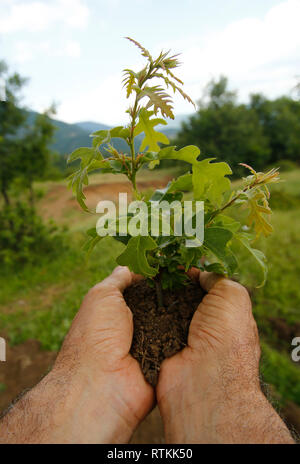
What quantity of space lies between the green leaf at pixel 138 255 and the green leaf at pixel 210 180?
0.33 m

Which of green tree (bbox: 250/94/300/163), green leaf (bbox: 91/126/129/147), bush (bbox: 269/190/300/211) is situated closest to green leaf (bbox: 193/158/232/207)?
green leaf (bbox: 91/126/129/147)

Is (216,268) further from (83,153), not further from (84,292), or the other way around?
(84,292)

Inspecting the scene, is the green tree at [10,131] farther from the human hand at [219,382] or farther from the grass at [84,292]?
the human hand at [219,382]

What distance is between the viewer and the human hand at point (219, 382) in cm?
103

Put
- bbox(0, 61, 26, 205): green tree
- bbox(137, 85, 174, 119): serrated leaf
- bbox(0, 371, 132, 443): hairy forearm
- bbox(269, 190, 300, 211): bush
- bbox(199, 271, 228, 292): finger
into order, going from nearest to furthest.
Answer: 1. bbox(137, 85, 174, 119): serrated leaf
2. bbox(0, 371, 132, 443): hairy forearm
3. bbox(199, 271, 228, 292): finger
4. bbox(0, 61, 26, 205): green tree
5. bbox(269, 190, 300, 211): bush

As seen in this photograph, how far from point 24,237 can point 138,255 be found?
5.17 m

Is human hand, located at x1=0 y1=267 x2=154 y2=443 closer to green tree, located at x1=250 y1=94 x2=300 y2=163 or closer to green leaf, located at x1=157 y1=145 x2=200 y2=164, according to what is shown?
green leaf, located at x1=157 y1=145 x2=200 y2=164

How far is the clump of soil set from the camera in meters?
1.30

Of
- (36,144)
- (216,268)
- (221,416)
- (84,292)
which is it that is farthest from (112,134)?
(36,144)

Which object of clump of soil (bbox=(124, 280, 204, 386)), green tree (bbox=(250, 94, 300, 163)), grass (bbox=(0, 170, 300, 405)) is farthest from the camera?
green tree (bbox=(250, 94, 300, 163))

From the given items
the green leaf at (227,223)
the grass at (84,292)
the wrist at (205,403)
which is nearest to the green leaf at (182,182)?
the green leaf at (227,223)

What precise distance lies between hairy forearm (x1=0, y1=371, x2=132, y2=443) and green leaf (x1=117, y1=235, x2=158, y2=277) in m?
0.69

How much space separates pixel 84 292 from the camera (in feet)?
11.8
